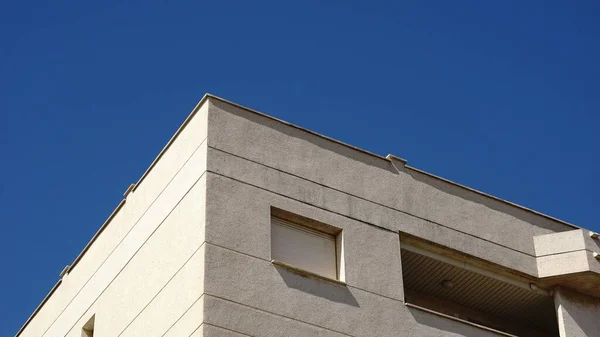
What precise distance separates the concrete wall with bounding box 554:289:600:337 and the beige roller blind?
→ 6.37 metres

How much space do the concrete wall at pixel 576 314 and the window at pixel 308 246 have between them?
6.28m

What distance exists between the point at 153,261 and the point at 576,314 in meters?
10.5

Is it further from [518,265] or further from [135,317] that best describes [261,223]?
[518,265]

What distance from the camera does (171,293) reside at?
91.5 feet

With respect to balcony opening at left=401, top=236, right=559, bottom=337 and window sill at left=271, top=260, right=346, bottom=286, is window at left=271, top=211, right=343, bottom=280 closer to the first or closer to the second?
window sill at left=271, top=260, right=346, bottom=286

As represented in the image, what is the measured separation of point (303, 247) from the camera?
95.2ft

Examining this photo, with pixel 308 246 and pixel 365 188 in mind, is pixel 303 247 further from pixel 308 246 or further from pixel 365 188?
pixel 365 188

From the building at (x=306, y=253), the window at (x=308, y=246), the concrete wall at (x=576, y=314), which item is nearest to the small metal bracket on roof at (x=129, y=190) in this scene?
the building at (x=306, y=253)

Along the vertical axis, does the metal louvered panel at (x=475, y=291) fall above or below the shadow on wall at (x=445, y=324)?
above

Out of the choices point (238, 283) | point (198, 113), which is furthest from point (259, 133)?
point (238, 283)

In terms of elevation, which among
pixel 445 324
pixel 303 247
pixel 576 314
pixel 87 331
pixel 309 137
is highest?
pixel 309 137

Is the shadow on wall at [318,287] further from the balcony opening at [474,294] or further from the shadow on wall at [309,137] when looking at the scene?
the shadow on wall at [309,137]

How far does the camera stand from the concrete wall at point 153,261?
2750 cm

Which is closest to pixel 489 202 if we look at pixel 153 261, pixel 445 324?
pixel 445 324
